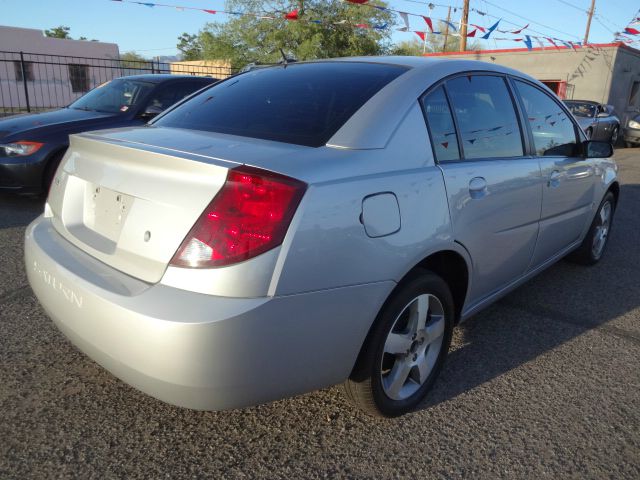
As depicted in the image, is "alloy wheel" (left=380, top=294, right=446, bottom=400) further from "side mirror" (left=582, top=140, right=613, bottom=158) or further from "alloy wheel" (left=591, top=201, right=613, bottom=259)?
"alloy wheel" (left=591, top=201, right=613, bottom=259)

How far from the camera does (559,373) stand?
2809 millimetres

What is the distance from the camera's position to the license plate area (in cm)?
199

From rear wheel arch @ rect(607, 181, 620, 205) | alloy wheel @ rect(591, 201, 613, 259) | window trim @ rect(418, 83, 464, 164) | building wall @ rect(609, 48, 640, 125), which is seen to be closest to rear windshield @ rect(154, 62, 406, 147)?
window trim @ rect(418, 83, 464, 164)

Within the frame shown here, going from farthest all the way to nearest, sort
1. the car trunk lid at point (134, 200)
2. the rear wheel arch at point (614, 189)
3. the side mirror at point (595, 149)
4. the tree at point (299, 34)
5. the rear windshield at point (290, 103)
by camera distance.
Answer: the tree at point (299, 34) → the rear wheel arch at point (614, 189) → the side mirror at point (595, 149) → the rear windshield at point (290, 103) → the car trunk lid at point (134, 200)

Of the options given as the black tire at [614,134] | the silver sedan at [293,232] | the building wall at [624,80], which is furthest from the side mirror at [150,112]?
the building wall at [624,80]

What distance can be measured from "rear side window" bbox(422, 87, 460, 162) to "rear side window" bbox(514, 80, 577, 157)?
985 millimetres

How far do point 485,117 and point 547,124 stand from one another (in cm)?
90

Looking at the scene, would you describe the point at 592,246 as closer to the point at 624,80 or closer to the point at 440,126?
the point at 440,126

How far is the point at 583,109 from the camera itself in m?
15.7

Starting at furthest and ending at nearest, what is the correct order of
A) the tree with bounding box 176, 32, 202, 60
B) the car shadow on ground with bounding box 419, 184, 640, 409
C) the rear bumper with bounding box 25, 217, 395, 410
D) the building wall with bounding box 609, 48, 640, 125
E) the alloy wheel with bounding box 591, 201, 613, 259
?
the tree with bounding box 176, 32, 202, 60 → the building wall with bounding box 609, 48, 640, 125 → the alloy wheel with bounding box 591, 201, 613, 259 → the car shadow on ground with bounding box 419, 184, 640, 409 → the rear bumper with bounding box 25, 217, 395, 410

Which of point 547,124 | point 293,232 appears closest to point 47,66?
point 547,124

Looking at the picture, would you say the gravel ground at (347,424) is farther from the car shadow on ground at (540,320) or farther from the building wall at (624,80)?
the building wall at (624,80)

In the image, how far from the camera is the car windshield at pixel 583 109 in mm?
15430

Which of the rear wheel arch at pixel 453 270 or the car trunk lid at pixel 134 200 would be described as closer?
the car trunk lid at pixel 134 200
